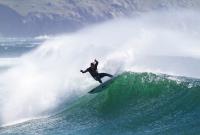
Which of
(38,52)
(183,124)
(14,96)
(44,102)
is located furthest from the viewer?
(38,52)

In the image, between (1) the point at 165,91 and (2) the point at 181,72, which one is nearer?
(1) the point at 165,91

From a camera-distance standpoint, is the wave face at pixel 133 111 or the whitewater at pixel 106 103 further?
the whitewater at pixel 106 103

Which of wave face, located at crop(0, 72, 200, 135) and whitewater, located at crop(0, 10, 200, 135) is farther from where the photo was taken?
whitewater, located at crop(0, 10, 200, 135)

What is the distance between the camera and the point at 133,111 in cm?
2406

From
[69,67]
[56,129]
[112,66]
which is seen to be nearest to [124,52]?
[112,66]

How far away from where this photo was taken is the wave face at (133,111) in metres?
21.5

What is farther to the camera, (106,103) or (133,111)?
(106,103)

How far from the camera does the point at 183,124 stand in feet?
67.3

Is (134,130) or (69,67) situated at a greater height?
(69,67)

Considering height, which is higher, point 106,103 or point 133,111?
point 106,103

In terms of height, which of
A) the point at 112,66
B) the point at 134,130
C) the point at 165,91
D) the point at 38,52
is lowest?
the point at 134,130

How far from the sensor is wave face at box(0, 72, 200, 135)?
Result: 21.5 metres

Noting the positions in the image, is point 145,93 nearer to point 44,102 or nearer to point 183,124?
point 183,124

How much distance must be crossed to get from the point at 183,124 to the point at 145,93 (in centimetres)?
502
